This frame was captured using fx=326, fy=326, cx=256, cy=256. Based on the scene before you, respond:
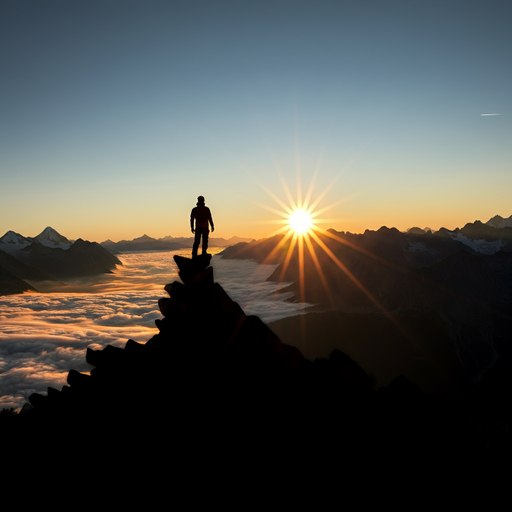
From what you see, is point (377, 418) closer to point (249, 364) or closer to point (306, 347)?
point (249, 364)

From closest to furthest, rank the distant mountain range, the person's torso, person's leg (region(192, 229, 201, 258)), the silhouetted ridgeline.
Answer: the silhouetted ridgeline → the person's torso → person's leg (region(192, 229, 201, 258)) → the distant mountain range

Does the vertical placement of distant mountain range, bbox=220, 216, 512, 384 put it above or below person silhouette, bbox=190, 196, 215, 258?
below

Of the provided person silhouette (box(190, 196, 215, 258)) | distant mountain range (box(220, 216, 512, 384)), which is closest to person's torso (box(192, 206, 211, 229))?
person silhouette (box(190, 196, 215, 258))

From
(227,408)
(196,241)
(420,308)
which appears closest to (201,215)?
(196,241)

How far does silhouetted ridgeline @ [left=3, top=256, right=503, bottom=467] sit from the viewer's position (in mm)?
12008

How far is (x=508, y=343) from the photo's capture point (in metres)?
106

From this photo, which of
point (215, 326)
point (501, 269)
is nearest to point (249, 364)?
A: point (215, 326)

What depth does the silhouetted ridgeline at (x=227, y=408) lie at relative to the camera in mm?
12008

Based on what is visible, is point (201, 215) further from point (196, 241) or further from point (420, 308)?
point (420, 308)

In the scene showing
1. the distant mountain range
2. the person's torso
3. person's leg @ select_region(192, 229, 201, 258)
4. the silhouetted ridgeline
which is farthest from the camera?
the distant mountain range

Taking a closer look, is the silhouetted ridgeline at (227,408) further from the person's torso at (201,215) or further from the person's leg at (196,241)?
the person's torso at (201,215)

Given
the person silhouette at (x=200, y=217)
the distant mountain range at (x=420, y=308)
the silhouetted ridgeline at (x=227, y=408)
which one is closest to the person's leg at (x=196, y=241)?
the person silhouette at (x=200, y=217)

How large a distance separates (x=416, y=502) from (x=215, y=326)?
996cm

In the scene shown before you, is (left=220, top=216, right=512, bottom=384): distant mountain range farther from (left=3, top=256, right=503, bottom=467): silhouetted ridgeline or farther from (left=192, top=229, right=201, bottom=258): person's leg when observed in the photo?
(left=192, top=229, right=201, bottom=258): person's leg
